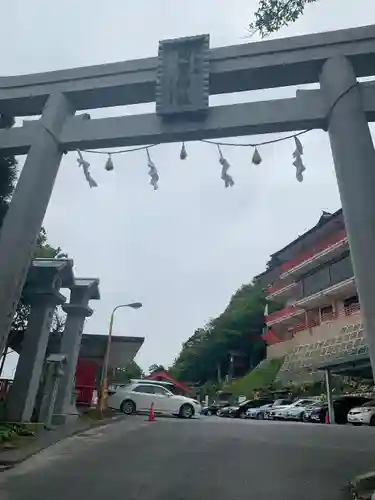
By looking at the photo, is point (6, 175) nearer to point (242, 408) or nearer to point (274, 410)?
point (274, 410)

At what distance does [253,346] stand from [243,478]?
51955 millimetres

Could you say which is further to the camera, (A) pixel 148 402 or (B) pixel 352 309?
(B) pixel 352 309

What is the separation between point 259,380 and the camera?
1708 inches

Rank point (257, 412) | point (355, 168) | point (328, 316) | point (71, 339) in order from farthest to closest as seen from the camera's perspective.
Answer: point (328, 316), point (257, 412), point (71, 339), point (355, 168)

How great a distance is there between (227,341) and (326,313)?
22722 mm

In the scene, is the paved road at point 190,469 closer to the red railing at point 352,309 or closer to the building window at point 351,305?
the red railing at point 352,309

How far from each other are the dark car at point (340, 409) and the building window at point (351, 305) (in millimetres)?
9549

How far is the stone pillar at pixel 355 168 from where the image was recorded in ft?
19.0

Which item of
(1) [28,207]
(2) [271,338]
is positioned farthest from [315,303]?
(1) [28,207]

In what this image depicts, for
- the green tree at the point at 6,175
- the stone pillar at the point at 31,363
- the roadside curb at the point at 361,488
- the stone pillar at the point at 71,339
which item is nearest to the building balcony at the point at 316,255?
the stone pillar at the point at 71,339

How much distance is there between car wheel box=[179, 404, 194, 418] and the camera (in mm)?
22484

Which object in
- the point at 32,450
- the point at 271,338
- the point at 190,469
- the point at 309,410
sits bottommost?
the point at 190,469

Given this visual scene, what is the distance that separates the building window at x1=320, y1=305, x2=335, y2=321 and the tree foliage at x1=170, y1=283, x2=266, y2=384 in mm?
18939

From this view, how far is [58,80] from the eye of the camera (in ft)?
25.8
